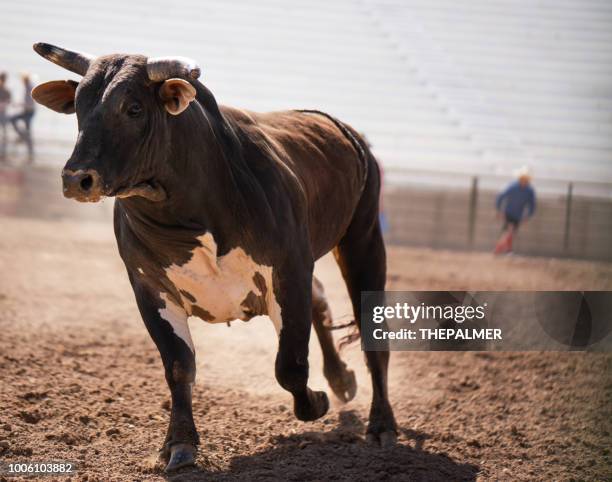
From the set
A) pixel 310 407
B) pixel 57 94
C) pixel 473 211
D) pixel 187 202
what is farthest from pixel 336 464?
pixel 473 211

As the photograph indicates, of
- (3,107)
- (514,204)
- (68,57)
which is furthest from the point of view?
(3,107)

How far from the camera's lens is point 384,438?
5.02 m

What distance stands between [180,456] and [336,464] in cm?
71

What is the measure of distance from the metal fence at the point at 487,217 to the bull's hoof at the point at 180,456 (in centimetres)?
1147

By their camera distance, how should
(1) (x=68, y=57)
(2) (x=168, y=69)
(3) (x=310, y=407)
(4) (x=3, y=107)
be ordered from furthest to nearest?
(4) (x=3, y=107) < (3) (x=310, y=407) < (1) (x=68, y=57) < (2) (x=168, y=69)

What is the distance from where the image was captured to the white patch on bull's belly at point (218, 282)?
167 inches

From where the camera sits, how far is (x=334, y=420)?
18.3 feet

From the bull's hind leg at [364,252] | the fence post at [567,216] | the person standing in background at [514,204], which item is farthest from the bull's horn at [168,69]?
the fence post at [567,216]

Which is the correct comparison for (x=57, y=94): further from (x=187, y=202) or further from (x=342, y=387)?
(x=342, y=387)

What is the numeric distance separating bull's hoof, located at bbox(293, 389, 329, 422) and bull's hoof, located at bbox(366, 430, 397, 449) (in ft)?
1.42

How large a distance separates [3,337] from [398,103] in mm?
14750

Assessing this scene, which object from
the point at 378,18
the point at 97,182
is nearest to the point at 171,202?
the point at 97,182

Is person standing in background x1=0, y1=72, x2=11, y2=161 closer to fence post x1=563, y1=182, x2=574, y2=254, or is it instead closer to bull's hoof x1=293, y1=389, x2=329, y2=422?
fence post x1=563, y1=182, x2=574, y2=254

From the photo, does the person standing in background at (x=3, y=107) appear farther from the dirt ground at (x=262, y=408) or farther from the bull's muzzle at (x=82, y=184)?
the bull's muzzle at (x=82, y=184)
